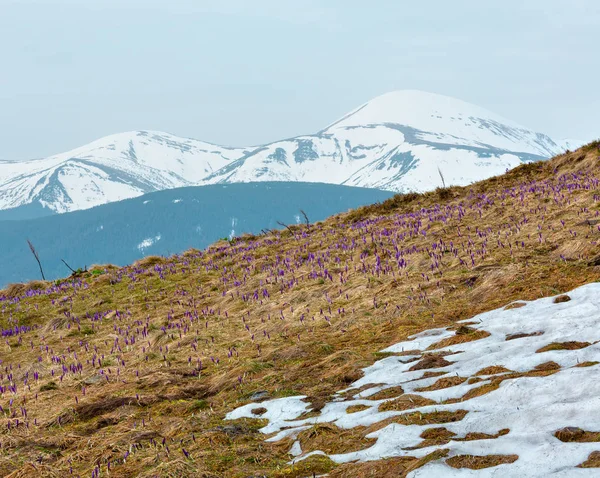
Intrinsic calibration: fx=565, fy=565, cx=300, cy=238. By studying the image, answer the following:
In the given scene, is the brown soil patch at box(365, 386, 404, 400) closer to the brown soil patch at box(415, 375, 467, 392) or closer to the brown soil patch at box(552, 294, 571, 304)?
the brown soil patch at box(415, 375, 467, 392)

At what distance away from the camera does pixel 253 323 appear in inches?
526

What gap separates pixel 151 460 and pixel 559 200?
1468 centimetres

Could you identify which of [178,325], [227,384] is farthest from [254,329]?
[227,384]

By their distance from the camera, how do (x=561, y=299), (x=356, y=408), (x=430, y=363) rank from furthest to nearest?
1. (x=561, y=299)
2. (x=430, y=363)
3. (x=356, y=408)

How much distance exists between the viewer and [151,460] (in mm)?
6152

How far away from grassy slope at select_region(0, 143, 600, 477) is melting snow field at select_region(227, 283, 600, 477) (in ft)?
1.26

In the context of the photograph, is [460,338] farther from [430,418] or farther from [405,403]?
[430,418]

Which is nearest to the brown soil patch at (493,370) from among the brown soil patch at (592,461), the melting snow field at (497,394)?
the melting snow field at (497,394)

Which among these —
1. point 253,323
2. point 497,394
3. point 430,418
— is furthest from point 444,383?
point 253,323

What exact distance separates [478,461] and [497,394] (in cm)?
148

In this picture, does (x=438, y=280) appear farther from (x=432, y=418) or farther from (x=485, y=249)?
(x=432, y=418)

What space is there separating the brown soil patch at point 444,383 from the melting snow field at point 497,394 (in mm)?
15

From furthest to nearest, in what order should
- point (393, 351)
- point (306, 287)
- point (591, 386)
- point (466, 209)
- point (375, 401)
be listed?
point (466, 209) < point (306, 287) < point (393, 351) < point (375, 401) < point (591, 386)

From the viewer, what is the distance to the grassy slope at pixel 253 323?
22.2 feet
